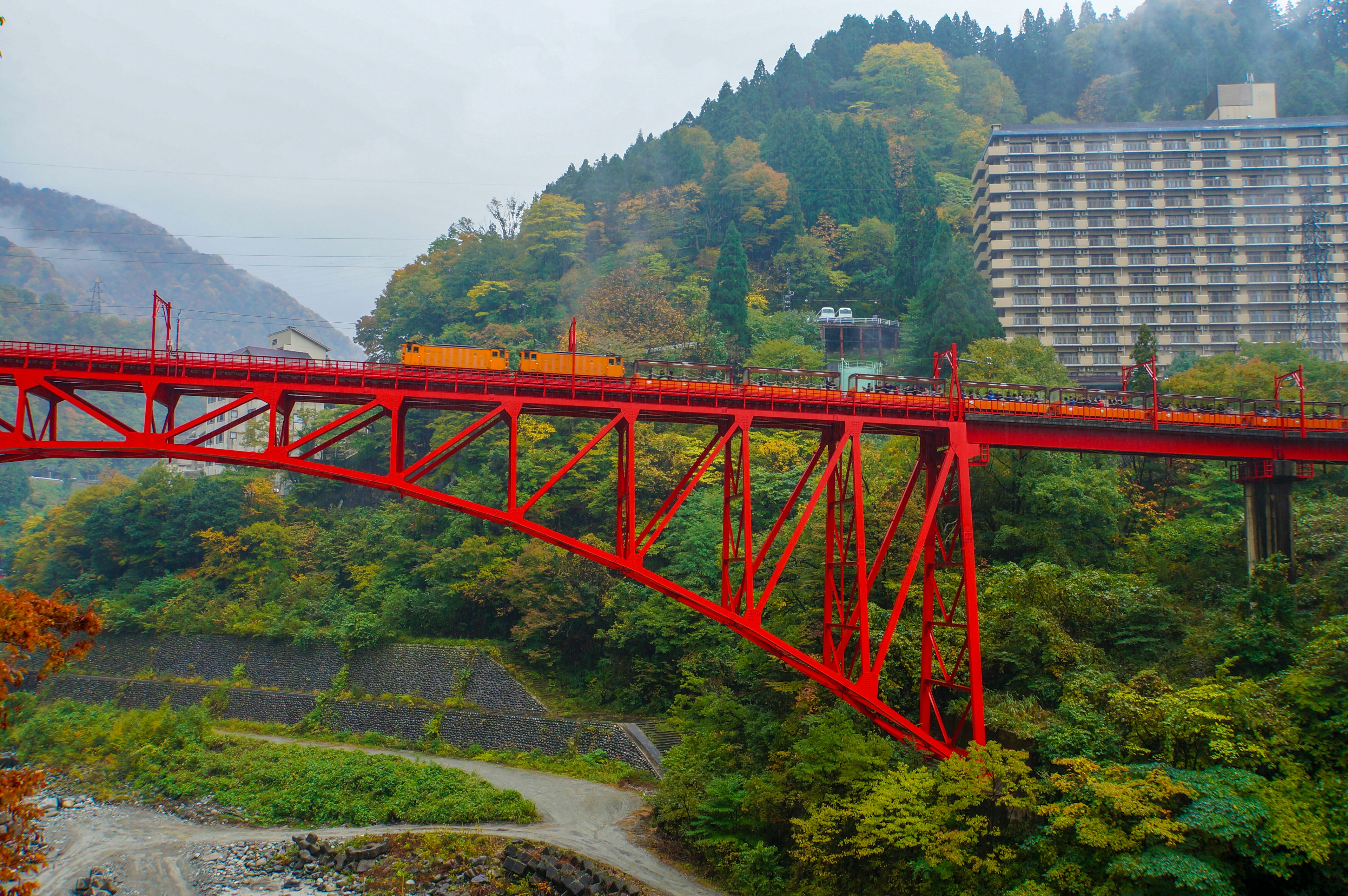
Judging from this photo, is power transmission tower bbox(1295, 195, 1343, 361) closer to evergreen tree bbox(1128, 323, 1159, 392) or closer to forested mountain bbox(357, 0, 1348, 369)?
forested mountain bbox(357, 0, 1348, 369)

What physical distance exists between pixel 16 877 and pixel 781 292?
5884cm

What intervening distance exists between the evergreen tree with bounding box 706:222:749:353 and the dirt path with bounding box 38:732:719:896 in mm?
30009

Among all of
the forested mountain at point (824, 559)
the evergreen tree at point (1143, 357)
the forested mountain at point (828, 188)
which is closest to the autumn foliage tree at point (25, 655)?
the forested mountain at point (824, 559)

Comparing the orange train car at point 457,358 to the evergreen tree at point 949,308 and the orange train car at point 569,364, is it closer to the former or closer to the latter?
the orange train car at point 569,364

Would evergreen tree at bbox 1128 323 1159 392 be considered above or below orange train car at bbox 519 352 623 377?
above

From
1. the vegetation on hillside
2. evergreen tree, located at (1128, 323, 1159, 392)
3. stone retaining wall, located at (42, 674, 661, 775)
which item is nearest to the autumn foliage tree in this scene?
the vegetation on hillside

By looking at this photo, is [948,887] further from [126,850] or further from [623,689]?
[126,850]

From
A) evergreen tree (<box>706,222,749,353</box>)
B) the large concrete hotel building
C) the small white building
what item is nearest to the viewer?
evergreen tree (<box>706,222,749,353</box>)

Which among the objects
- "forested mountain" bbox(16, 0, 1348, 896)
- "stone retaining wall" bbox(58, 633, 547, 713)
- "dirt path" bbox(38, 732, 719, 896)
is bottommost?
"dirt path" bbox(38, 732, 719, 896)

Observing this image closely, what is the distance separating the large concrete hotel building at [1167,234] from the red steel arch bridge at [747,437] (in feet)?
146

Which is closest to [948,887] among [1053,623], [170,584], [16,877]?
A: [1053,623]

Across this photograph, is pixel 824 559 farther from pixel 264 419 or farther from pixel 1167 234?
pixel 1167 234

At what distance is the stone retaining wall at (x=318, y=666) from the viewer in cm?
3775

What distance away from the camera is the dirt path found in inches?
951
